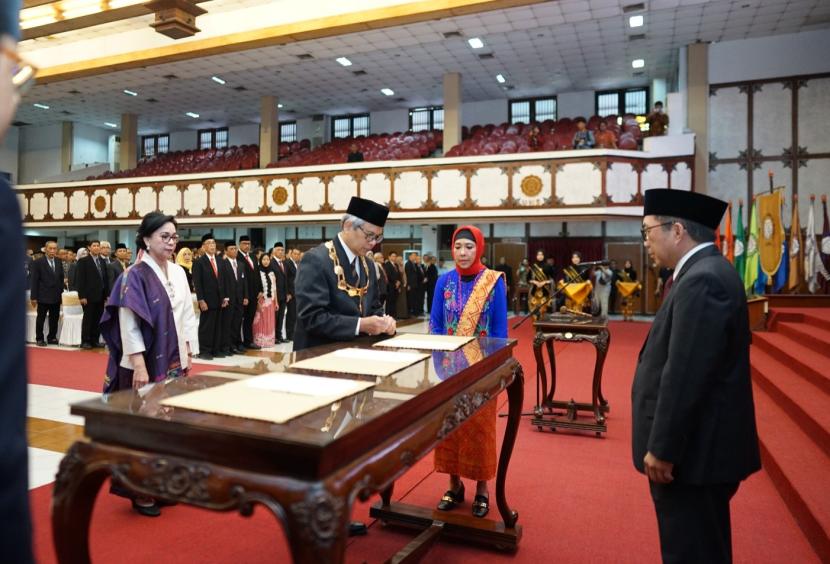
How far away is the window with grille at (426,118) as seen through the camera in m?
17.4

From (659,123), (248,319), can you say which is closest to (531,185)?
(659,123)

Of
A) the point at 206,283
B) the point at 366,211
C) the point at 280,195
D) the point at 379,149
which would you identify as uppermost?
the point at 379,149

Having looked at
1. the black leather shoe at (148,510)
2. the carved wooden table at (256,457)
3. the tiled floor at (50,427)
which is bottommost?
the black leather shoe at (148,510)

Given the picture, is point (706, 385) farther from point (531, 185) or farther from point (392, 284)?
point (392, 284)

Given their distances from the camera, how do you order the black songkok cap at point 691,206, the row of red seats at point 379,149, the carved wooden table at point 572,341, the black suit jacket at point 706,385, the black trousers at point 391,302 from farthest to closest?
the row of red seats at point 379,149 → the black trousers at point 391,302 → the carved wooden table at point 572,341 → the black songkok cap at point 691,206 → the black suit jacket at point 706,385

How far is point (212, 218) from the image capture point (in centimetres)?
1402

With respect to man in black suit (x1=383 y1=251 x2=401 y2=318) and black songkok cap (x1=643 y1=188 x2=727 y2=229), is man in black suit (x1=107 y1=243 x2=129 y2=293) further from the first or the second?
black songkok cap (x1=643 y1=188 x2=727 y2=229)

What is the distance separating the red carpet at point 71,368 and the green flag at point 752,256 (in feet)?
25.6

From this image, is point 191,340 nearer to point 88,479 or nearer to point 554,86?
point 88,479

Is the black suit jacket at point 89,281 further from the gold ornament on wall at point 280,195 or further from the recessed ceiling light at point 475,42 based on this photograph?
the recessed ceiling light at point 475,42

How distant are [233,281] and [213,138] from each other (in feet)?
44.6

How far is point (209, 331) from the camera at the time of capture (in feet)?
26.1

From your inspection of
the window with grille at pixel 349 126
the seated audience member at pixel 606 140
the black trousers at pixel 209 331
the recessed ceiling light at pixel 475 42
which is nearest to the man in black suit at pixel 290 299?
the black trousers at pixel 209 331

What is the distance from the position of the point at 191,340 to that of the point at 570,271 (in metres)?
3.61
